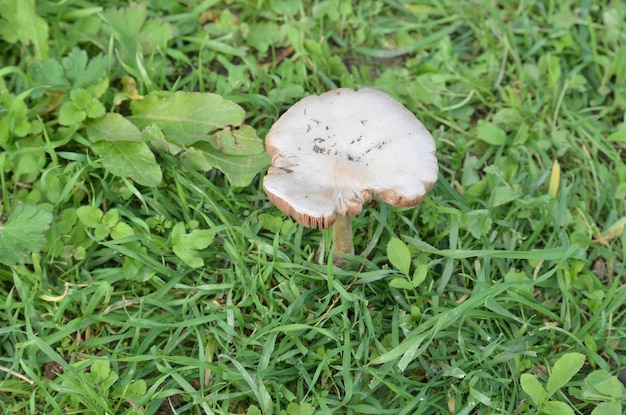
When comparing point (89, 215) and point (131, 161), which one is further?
point (131, 161)

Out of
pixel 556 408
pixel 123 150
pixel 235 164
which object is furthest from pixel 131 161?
pixel 556 408

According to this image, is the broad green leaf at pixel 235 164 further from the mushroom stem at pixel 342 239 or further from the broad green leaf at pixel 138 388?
the broad green leaf at pixel 138 388

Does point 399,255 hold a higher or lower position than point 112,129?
lower

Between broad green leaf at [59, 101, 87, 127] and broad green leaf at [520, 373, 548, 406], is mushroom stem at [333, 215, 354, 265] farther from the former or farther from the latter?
broad green leaf at [59, 101, 87, 127]

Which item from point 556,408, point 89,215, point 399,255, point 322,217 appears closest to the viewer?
point 322,217

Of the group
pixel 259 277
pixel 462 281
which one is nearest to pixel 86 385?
pixel 259 277

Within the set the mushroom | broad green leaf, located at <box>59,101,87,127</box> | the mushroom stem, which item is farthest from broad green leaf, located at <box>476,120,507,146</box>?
broad green leaf, located at <box>59,101,87,127</box>

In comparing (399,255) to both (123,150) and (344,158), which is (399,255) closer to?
(344,158)
